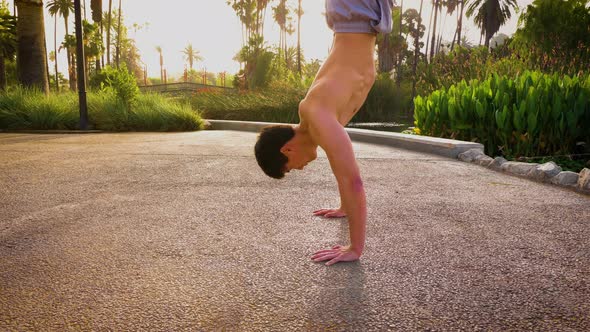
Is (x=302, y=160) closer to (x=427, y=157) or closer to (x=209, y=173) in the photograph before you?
(x=209, y=173)

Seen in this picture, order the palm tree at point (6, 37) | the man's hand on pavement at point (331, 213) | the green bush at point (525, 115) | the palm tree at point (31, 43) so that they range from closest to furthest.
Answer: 1. the man's hand on pavement at point (331, 213)
2. the green bush at point (525, 115)
3. the palm tree at point (31, 43)
4. the palm tree at point (6, 37)

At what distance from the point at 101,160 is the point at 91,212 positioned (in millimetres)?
2846

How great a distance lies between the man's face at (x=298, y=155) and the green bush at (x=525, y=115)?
13.3 ft

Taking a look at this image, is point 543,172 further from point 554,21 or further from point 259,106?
point 554,21

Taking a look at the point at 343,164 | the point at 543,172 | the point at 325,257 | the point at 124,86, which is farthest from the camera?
the point at 124,86

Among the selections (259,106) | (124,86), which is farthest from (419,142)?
(259,106)

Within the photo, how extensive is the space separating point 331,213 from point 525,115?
4.10 meters

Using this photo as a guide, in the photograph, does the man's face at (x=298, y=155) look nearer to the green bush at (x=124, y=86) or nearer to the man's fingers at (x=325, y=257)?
the man's fingers at (x=325, y=257)

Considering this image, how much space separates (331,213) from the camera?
3.35 meters

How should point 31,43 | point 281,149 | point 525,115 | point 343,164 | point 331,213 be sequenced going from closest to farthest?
point 343,164 < point 281,149 < point 331,213 < point 525,115 < point 31,43

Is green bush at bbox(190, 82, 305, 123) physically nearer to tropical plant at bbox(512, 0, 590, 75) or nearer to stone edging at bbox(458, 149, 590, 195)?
stone edging at bbox(458, 149, 590, 195)

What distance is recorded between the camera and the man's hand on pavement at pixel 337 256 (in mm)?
2406

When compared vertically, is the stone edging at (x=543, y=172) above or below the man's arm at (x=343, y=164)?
below

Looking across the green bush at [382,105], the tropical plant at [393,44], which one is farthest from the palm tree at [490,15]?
the green bush at [382,105]
